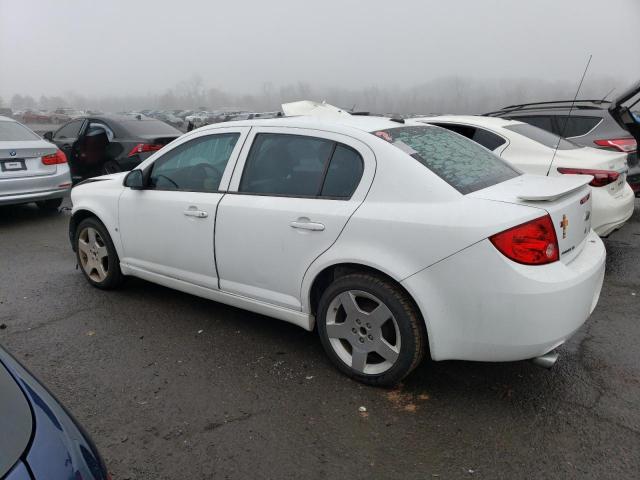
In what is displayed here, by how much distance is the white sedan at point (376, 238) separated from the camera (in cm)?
259

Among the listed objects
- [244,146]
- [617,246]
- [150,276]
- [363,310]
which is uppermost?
[244,146]

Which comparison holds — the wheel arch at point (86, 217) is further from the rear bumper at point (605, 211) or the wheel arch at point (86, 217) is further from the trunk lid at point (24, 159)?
the rear bumper at point (605, 211)

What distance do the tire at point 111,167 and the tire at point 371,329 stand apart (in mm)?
6902

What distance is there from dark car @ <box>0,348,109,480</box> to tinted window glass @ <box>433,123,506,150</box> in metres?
4.84

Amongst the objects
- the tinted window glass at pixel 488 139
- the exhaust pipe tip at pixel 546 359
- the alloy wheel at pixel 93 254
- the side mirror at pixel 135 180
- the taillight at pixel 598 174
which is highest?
the tinted window glass at pixel 488 139

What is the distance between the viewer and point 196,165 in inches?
152

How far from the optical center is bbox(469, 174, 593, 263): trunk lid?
2.71 meters

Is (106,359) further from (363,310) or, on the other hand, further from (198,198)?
(363,310)

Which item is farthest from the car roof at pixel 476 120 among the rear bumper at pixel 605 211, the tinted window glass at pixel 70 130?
the tinted window glass at pixel 70 130

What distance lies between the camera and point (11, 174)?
23.6 feet

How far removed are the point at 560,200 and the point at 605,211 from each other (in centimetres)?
241

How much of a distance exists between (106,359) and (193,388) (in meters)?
0.78

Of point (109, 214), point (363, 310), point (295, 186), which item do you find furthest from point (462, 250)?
point (109, 214)

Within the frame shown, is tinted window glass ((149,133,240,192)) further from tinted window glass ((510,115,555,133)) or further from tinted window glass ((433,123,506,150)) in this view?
tinted window glass ((510,115,555,133))
